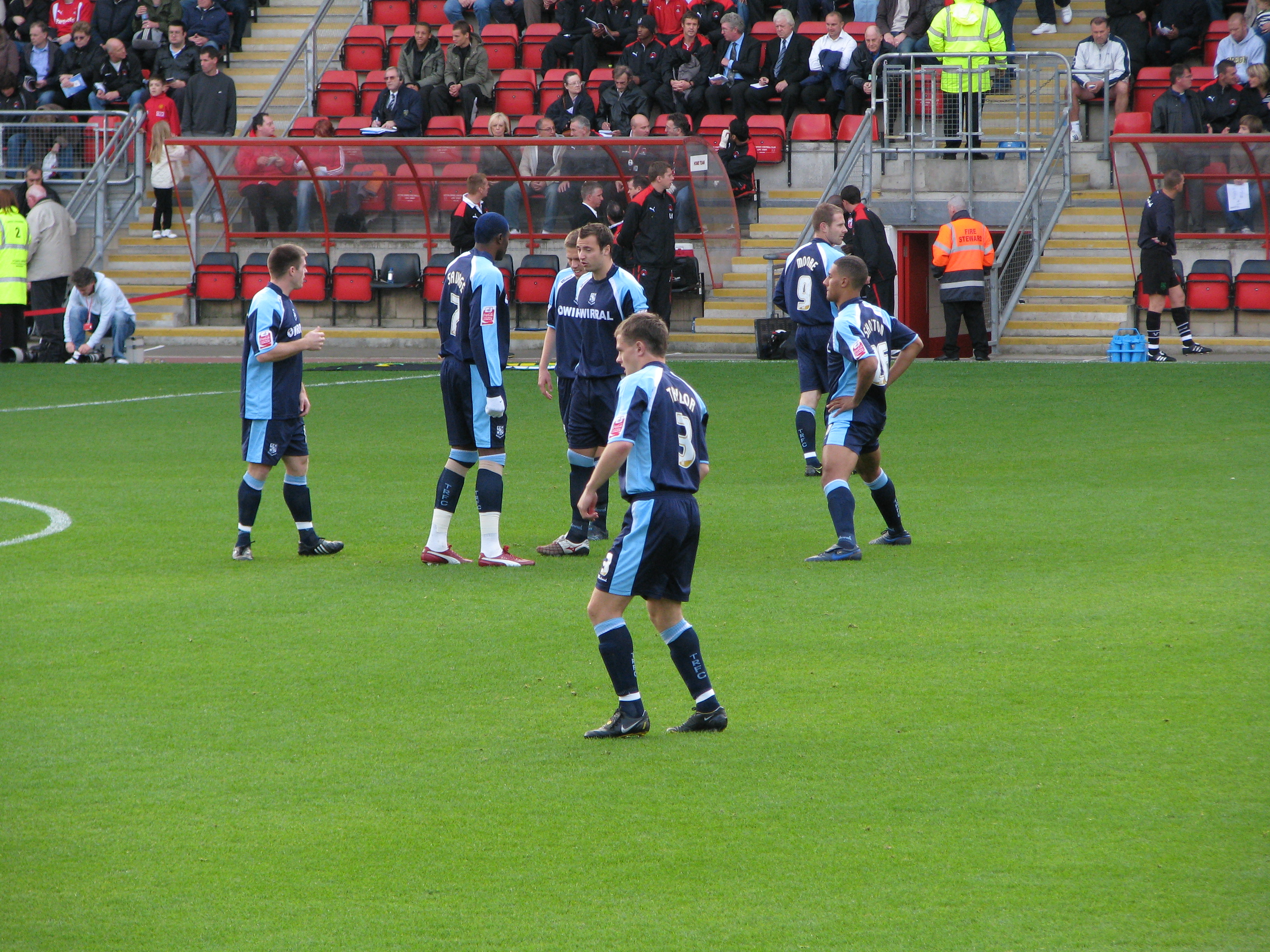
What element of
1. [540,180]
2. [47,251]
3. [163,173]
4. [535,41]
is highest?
[535,41]

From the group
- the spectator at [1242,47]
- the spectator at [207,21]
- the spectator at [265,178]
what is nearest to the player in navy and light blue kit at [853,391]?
the spectator at [1242,47]

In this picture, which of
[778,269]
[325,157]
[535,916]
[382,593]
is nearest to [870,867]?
[535,916]

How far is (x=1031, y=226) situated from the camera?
22469 mm

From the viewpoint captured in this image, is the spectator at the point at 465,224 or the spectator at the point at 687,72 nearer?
the spectator at the point at 465,224

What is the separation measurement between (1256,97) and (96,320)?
1612 centimetres

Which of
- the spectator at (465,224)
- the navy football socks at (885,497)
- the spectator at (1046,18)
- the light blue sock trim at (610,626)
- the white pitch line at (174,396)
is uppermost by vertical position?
the spectator at (1046,18)

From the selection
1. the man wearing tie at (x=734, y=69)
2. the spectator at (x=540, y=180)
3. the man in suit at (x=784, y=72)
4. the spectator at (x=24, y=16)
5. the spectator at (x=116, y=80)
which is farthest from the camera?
the spectator at (x=24, y=16)

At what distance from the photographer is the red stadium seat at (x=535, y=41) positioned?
27438 millimetres

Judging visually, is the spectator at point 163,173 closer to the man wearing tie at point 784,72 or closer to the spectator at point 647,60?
the spectator at point 647,60

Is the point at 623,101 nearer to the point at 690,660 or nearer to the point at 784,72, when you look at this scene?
the point at 784,72

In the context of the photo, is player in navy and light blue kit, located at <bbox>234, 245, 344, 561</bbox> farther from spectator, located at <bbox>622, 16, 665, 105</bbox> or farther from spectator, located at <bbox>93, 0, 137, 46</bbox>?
spectator, located at <bbox>93, 0, 137, 46</bbox>

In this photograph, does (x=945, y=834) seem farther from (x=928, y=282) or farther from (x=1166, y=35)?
(x=1166, y=35)

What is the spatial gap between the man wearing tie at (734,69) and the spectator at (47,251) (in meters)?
9.86

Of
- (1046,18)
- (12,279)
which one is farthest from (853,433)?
(1046,18)
